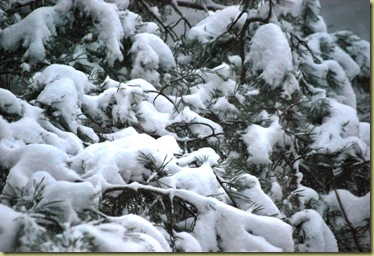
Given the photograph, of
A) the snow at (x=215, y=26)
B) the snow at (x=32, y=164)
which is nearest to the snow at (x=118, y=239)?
the snow at (x=32, y=164)

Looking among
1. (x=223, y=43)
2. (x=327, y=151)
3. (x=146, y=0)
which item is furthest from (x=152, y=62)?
(x=327, y=151)

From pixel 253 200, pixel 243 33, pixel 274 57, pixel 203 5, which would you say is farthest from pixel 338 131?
pixel 203 5

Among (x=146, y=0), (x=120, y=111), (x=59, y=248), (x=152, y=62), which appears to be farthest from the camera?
(x=146, y=0)

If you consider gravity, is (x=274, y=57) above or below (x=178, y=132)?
above

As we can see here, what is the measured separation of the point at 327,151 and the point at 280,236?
1.28 metres

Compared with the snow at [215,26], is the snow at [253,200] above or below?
below

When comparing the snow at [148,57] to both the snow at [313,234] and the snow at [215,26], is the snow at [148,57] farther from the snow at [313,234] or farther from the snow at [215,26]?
the snow at [313,234]

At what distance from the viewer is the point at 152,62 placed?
8.02 ft

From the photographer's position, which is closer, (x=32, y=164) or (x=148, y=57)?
(x=32, y=164)

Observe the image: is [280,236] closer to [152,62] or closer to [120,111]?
[120,111]

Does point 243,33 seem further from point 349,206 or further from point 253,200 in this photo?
point 253,200

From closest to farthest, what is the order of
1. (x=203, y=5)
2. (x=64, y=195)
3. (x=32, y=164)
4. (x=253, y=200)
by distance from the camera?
1. (x=64, y=195)
2. (x=32, y=164)
3. (x=253, y=200)
4. (x=203, y=5)

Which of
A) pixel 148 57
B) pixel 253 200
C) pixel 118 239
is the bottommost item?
pixel 253 200

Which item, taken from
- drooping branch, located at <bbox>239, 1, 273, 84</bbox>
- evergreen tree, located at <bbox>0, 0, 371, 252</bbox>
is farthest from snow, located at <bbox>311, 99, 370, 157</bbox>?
drooping branch, located at <bbox>239, 1, 273, 84</bbox>
